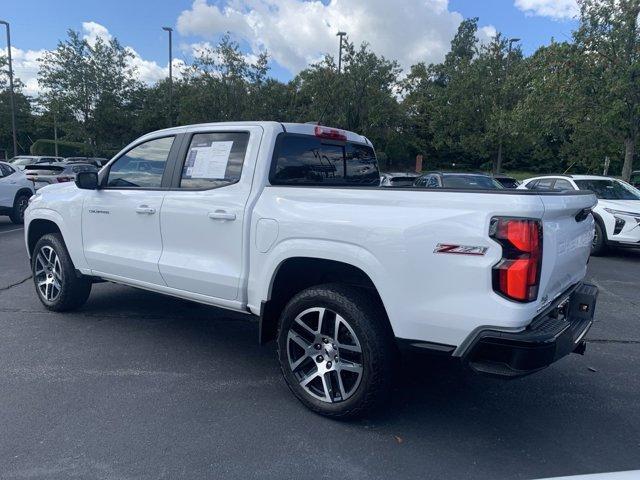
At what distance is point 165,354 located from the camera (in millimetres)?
4402

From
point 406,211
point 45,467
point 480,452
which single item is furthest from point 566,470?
point 45,467

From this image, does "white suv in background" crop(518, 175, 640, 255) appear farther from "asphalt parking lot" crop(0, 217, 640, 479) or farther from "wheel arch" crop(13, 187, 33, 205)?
"wheel arch" crop(13, 187, 33, 205)

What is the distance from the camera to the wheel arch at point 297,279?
10.9 ft

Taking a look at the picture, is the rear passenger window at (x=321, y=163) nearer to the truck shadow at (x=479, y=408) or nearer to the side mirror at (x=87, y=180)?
the truck shadow at (x=479, y=408)

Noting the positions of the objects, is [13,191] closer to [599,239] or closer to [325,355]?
[325,355]

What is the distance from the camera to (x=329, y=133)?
429 cm

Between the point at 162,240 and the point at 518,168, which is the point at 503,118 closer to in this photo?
the point at 162,240

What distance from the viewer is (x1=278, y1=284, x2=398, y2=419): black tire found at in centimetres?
305

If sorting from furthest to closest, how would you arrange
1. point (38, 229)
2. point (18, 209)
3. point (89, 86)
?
point (89, 86) → point (18, 209) → point (38, 229)

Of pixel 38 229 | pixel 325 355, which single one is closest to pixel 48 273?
Result: pixel 38 229

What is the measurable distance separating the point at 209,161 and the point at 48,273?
270 cm

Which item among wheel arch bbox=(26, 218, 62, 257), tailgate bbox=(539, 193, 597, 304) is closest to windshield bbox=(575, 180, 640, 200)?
tailgate bbox=(539, 193, 597, 304)

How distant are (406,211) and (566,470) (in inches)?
67.4

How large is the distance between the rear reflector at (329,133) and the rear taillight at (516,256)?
1.99 metres
